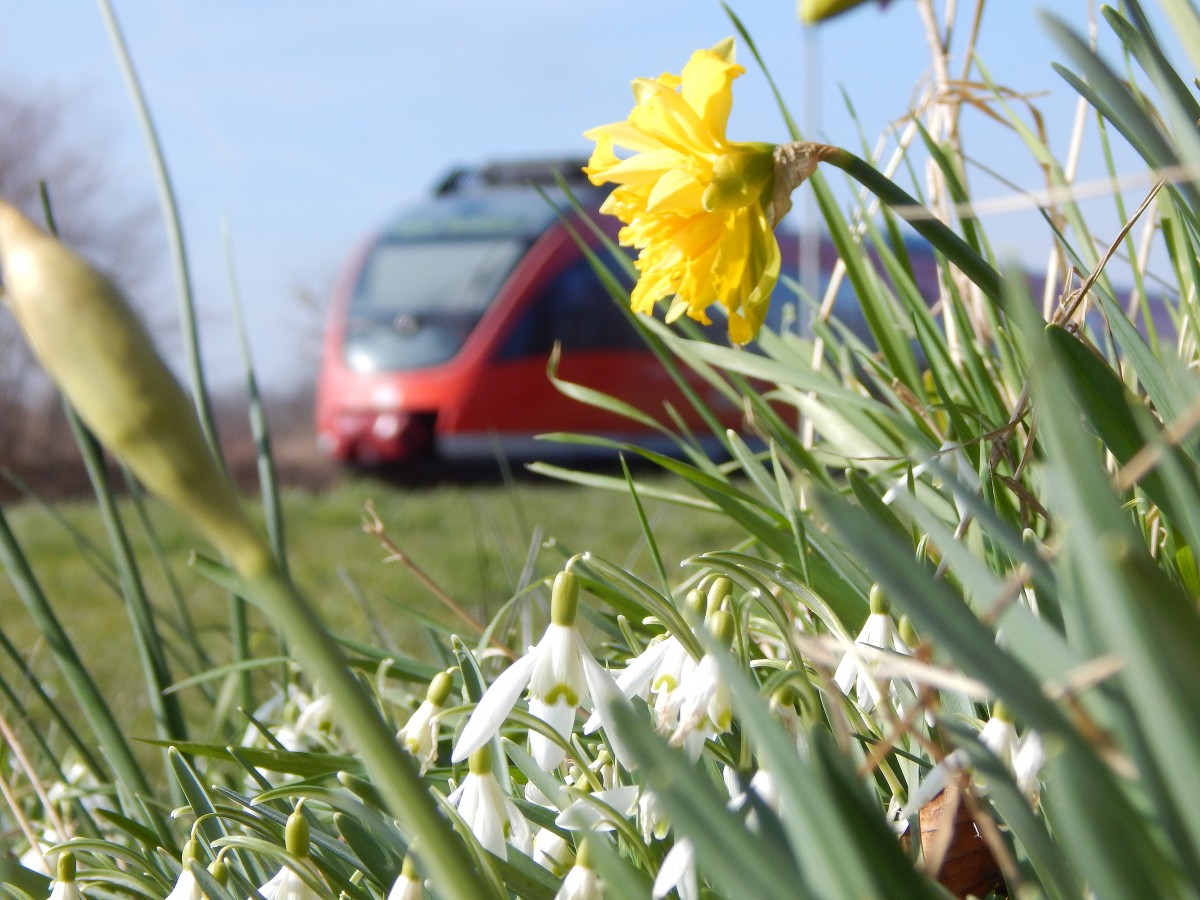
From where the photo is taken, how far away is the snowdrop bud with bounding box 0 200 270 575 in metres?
0.20

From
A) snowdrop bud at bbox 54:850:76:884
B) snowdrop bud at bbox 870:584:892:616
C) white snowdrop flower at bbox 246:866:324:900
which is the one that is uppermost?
snowdrop bud at bbox 54:850:76:884

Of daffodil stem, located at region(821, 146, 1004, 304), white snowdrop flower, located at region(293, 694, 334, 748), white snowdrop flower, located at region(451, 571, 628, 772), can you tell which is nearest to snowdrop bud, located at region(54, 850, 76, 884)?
white snowdrop flower, located at region(451, 571, 628, 772)

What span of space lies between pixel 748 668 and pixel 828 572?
0.66 ft

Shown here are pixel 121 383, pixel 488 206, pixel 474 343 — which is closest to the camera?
pixel 121 383

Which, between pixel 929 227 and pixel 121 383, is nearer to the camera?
pixel 121 383

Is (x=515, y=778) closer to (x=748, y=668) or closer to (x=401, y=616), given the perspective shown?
(x=748, y=668)

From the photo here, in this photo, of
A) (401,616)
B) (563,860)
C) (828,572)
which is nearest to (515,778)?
(563,860)

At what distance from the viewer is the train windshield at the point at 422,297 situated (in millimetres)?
7000

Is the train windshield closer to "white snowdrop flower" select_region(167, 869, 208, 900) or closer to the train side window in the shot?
the train side window

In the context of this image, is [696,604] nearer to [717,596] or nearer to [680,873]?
[717,596]

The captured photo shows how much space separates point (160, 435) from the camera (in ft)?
0.65

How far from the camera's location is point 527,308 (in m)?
6.88

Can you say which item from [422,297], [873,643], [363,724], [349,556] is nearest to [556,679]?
[873,643]

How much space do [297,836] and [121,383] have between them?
263 millimetres
